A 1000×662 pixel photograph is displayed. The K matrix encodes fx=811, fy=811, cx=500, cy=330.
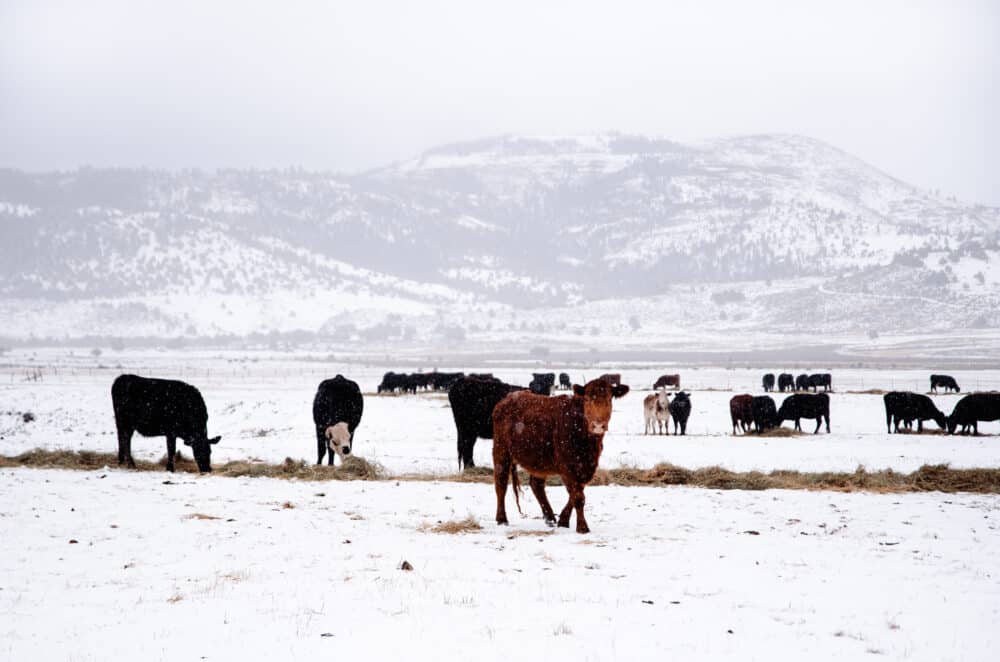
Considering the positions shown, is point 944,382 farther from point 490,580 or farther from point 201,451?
point 490,580

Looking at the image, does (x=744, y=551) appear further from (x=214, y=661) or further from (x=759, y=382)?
(x=759, y=382)

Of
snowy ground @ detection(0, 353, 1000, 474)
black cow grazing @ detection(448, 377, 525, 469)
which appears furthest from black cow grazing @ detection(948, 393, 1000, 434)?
black cow grazing @ detection(448, 377, 525, 469)

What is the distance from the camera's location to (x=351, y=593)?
7695 millimetres

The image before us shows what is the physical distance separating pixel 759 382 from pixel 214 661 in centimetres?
6688

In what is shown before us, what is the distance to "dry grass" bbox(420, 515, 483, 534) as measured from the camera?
1093 cm

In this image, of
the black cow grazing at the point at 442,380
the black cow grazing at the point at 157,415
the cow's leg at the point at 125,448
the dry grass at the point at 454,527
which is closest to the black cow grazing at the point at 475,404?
the black cow grazing at the point at 157,415

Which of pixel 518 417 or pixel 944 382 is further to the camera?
pixel 944 382

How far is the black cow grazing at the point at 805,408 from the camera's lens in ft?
99.3

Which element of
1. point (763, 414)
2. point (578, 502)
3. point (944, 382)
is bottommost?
point (944, 382)

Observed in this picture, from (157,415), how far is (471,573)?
1118 cm

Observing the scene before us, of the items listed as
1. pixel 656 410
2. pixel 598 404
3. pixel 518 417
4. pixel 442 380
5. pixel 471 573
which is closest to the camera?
pixel 471 573

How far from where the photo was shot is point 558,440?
11.0 m

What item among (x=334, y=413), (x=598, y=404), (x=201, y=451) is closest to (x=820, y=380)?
(x=334, y=413)

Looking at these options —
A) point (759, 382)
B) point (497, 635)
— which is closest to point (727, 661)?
point (497, 635)
